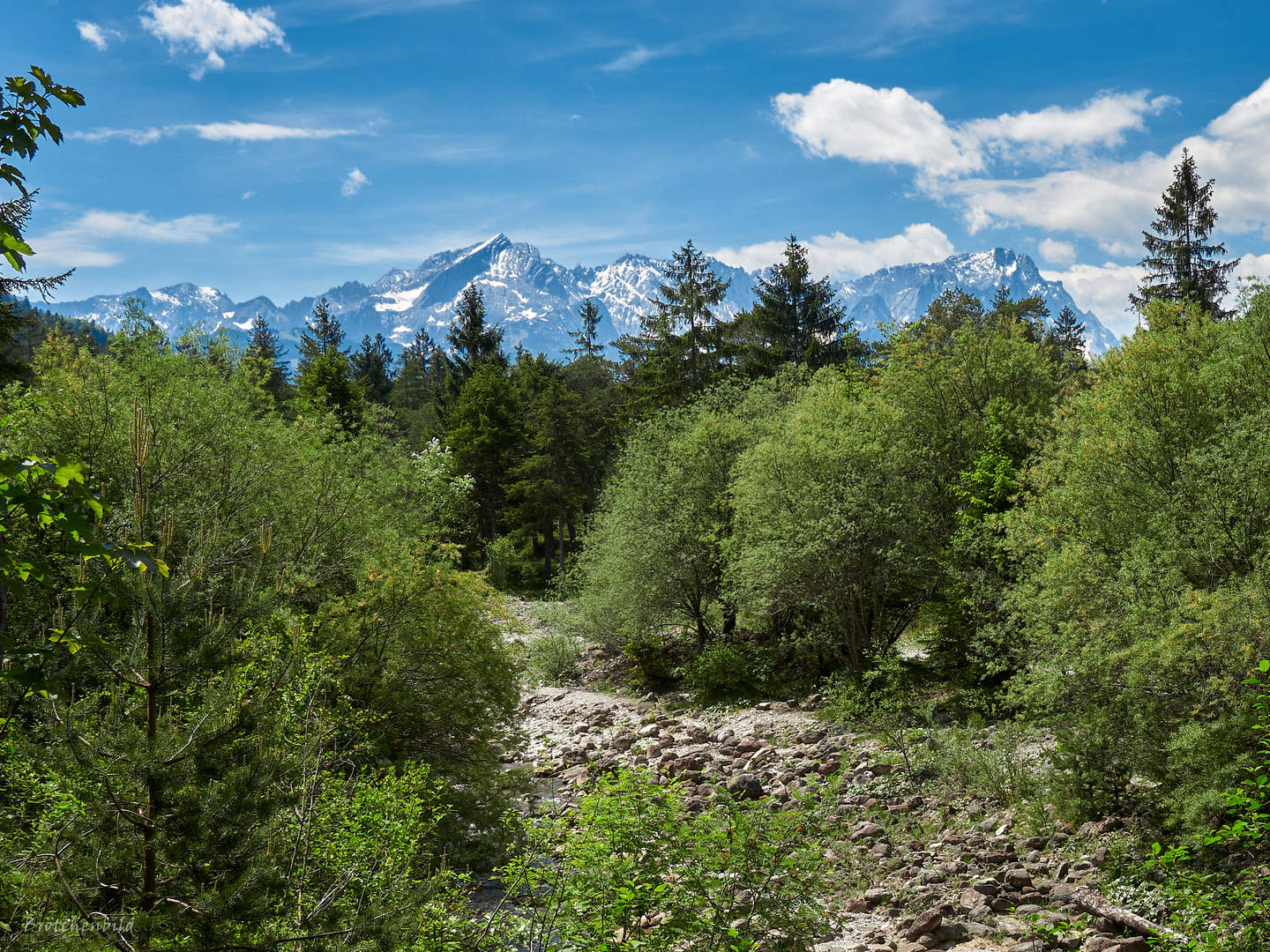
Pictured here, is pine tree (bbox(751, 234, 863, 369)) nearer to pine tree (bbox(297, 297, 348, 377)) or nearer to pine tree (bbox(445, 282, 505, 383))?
pine tree (bbox(445, 282, 505, 383))

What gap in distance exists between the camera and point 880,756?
53.4 feet

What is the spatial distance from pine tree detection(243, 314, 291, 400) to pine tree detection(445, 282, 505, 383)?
40.6ft

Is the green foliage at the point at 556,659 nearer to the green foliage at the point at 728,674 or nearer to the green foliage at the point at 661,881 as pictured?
the green foliage at the point at 728,674

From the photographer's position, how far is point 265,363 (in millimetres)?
23969

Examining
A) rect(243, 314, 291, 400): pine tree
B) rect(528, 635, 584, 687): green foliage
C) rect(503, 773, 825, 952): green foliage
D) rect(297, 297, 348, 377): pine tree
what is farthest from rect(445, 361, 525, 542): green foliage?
rect(503, 773, 825, 952): green foliage

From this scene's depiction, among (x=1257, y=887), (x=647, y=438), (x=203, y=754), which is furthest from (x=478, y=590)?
(x=647, y=438)

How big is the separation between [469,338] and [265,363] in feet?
119

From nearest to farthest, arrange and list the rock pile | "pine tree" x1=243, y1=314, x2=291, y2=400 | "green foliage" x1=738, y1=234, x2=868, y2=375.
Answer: the rock pile → "pine tree" x1=243, y1=314, x2=291, y2=400 → "green foliage" x1=738, y1=234, x2=868, y2=375

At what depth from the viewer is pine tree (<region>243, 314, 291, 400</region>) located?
21.2 m

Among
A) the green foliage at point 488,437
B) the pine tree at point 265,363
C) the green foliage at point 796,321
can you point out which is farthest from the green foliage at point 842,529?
the green foliage at point 488,437

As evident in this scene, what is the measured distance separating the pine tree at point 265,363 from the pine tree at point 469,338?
40.6 ft

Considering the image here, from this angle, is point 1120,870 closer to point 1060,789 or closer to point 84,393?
point 1060,789

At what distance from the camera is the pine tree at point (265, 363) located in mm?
21219

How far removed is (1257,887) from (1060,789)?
125 inches
